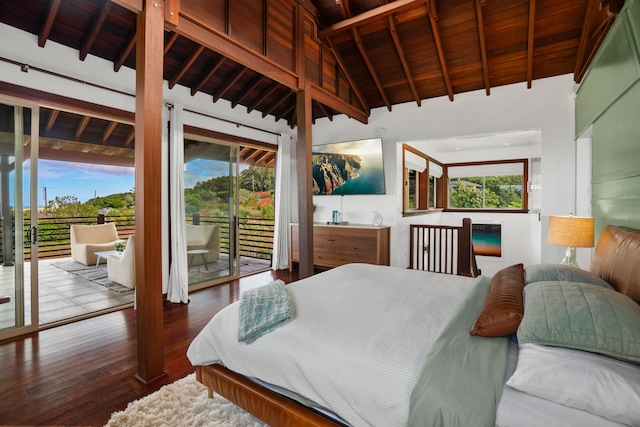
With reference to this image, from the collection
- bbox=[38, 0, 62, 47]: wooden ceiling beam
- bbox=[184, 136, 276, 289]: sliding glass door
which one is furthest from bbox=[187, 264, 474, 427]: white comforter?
bbox=[38, 0, 62, 47]: wooden ceiling beam

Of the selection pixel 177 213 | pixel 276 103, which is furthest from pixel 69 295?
pixel 276 103

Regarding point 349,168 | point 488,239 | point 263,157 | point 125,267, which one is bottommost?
point 125,267

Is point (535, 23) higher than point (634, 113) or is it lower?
higher

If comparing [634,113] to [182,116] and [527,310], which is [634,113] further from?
[182,116]

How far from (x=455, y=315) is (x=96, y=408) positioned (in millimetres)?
2223

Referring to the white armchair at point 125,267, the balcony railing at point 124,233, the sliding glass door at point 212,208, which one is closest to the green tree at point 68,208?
the balcony railing at point 124,233

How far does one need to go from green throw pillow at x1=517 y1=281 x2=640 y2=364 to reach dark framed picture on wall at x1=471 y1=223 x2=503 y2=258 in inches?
229

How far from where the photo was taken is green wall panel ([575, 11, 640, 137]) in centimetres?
195

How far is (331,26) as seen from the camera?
3.98 metres

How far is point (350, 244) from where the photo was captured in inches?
203

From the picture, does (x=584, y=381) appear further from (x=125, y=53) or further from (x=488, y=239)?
(x=488, y=239)

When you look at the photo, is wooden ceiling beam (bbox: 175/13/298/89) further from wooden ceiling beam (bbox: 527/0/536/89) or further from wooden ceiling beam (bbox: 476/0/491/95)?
wooden ceiling beam (bbox: 527/0/536/89)

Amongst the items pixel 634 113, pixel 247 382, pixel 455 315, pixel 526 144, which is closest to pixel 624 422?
pixel 455 315

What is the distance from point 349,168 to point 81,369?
14.5ft
